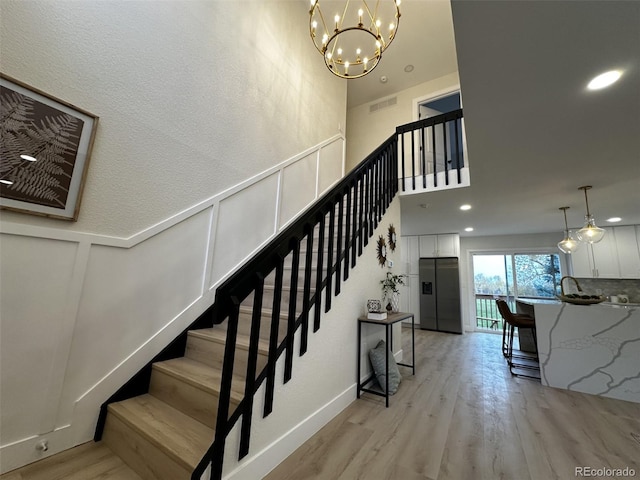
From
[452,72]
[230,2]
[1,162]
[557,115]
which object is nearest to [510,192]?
[557,115]

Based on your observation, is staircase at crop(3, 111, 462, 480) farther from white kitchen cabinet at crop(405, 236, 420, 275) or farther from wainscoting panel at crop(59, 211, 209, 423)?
white kitchen cabinet at crop(405, 236, 420, 275)

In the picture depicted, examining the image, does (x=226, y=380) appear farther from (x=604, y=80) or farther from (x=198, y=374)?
(x=604, y=80)

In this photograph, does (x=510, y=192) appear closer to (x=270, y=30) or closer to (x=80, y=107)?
(x=270, y=30)

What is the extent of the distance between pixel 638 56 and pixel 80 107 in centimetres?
333

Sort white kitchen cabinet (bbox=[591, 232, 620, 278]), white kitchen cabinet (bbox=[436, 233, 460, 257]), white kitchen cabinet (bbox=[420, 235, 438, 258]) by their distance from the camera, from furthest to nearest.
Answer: white kitchen cabinet (bbox=[420, 235, 438, 258])
white kitchen cabinet (bbox=[436, 233, 460, 257])
white kitchen cabinet (bbox=[591, 232, 620, 278])

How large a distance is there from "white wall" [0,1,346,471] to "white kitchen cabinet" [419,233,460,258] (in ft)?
16.7

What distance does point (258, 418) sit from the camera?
1421 millimetres

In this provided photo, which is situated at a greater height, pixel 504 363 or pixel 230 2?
pixel 230 2

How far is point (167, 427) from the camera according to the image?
→ 1.45 meters

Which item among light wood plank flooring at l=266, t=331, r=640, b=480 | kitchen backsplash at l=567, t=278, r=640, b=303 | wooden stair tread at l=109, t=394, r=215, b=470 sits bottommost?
light wood plank flooring at l=266, t=331, r=640, b=480

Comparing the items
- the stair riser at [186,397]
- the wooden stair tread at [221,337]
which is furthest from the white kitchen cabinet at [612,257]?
the stair riser at [186,397]

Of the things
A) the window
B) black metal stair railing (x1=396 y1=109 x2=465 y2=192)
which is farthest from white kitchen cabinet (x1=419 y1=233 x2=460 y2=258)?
black metal stair railing (x1=396 y1=109 x2=465 y2=192)

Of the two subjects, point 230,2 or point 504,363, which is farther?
point 504,363

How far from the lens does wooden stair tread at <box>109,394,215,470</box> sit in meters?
1.25
